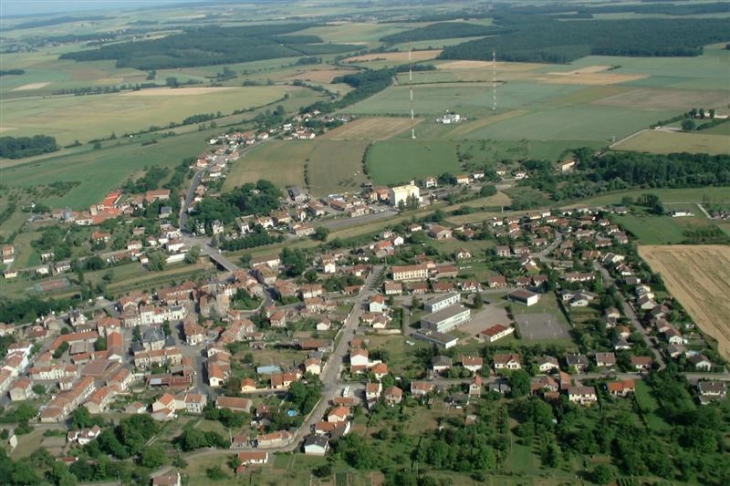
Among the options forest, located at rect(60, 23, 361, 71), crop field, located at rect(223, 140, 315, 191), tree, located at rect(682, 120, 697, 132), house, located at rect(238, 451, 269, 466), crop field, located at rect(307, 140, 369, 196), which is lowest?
crop field, located at rect(223, 140, 315, 191)

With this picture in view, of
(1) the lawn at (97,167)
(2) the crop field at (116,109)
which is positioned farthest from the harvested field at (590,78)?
(1) the lawn at (97,167)

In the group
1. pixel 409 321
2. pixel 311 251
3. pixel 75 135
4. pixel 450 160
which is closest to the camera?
pixel 409 321

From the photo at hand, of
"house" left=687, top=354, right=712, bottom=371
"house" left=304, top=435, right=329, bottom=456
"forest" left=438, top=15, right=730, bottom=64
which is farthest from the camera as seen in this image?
"forest" left=438, top=15, right=730, bottom=64

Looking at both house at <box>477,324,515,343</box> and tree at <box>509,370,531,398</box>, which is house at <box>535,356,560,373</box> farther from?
house at <box>477,324,515,343</box>

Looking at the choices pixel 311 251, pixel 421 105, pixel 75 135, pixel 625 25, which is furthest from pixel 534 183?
pixel 625 25

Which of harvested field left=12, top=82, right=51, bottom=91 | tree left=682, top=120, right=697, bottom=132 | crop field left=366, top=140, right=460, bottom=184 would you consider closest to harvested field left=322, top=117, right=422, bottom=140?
crop field left=366, top=140, right=460, bottom=184

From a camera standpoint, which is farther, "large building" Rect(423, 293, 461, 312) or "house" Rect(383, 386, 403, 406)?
"large building" Rect(423, 293, 461, 312)

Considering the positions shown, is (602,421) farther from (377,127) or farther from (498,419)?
(377,127)
